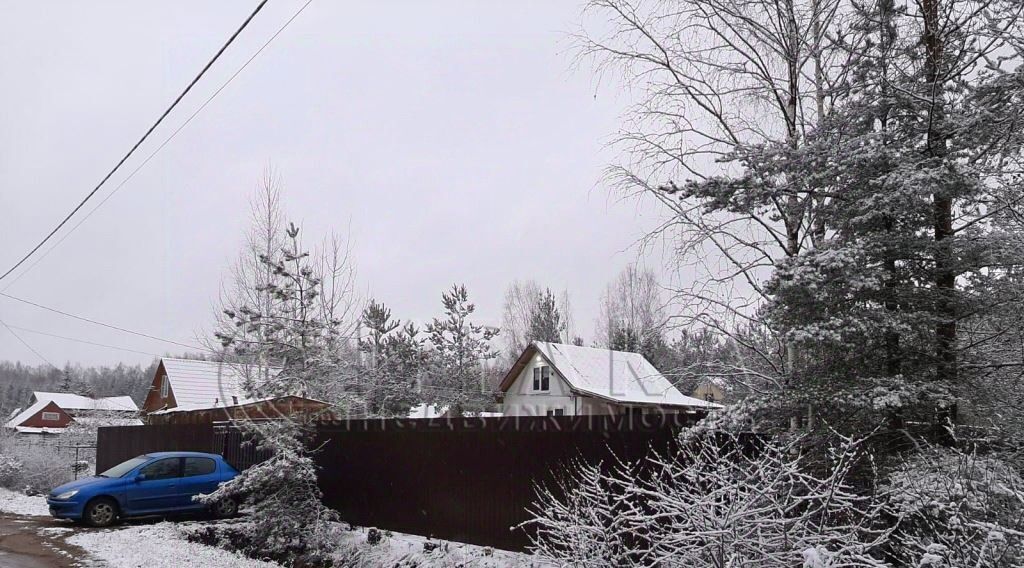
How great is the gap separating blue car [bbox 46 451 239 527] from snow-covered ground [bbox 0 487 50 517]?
2.63 metres

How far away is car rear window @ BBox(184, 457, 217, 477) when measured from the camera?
14.2 meters

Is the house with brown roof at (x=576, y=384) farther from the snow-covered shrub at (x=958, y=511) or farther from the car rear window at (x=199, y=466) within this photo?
the snow-covered shrub at (x=958, y=511)

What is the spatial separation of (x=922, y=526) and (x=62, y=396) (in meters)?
79.1

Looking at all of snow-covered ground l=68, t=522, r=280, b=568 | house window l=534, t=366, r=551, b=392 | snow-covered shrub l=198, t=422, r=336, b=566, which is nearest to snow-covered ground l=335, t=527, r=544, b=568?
snow-covered shrub l=198, t=422, r=336, b=566

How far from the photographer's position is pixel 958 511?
12.5 feet

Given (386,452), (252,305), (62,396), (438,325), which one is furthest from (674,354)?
(62,396)

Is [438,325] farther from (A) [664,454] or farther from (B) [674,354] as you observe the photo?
(A) [664,454]

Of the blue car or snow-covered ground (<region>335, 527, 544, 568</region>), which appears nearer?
snow-covered ground (<region>335, 527, 544, 568</region>)

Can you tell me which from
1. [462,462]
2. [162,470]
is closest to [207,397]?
[162,470]

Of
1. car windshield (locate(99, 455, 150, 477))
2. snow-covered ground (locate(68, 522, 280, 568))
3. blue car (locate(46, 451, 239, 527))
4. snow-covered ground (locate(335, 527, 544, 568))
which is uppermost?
car windshield (locate(99, 455, 150, 477))

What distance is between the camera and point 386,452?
11.8 metres

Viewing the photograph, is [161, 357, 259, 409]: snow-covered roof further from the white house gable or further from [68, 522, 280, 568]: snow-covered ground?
[68, 522, 280, 568]: snow-covered ground

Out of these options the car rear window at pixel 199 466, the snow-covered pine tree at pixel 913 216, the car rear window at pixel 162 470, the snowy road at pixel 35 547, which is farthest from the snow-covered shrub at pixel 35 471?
the snow-covered pine tree at pixel 913 216

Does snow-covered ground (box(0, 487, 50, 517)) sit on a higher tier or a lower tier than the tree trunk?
lower
